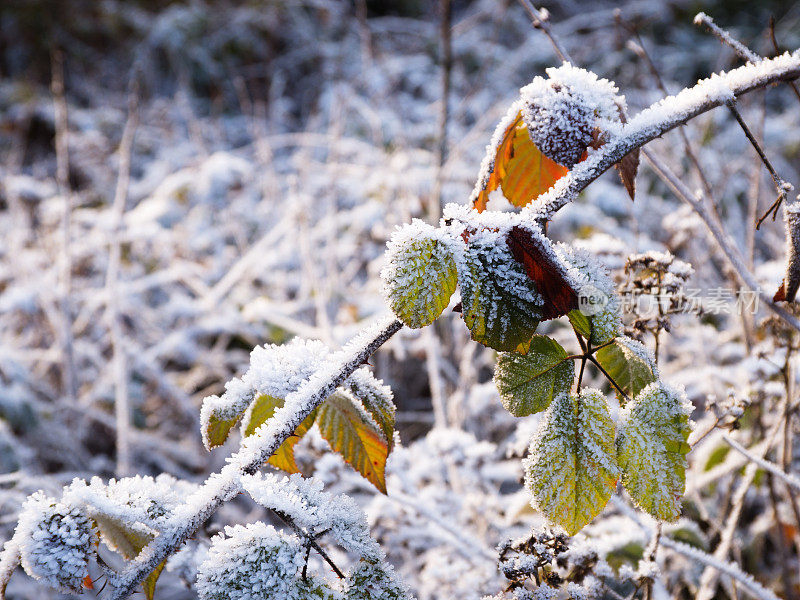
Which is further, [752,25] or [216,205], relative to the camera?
[752,25]

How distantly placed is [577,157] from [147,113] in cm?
532

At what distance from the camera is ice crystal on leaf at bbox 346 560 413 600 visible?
57cm

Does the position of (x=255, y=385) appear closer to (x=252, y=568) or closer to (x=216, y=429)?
(x=216, y=429)

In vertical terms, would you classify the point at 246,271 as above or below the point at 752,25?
below

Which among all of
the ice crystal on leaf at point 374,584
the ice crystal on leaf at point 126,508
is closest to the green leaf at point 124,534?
the ice crystal on leaf at point 126,508

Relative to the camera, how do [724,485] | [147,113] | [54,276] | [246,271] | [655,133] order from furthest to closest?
[147,113], [246,271], [54,276], [724,485], [655,133]

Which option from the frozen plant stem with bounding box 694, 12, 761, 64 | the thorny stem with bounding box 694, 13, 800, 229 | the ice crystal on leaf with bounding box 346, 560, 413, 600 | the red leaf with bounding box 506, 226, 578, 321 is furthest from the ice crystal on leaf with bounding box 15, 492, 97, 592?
the frozen plant stem with bounding box 694, 12, 761, 64

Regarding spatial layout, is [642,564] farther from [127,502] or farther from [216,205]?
[216,205]

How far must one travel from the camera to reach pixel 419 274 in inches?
20.4

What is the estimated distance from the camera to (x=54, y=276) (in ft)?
8.63

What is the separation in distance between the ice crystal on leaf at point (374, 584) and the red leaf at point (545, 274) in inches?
12.4

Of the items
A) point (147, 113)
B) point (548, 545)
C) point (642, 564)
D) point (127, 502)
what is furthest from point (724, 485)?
point (147, 113)

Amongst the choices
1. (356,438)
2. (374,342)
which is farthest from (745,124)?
(356,438)

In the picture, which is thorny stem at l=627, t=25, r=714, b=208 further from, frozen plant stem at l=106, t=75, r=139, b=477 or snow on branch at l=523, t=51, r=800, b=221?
frozen plant stem at l=106, t=75, r=139, b=477
